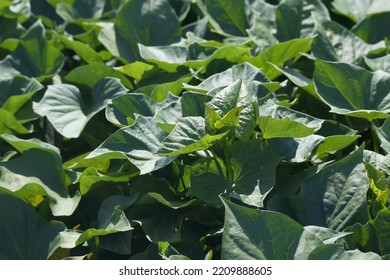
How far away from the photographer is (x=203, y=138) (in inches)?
63.6

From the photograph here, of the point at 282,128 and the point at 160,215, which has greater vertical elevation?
the point at 282,128

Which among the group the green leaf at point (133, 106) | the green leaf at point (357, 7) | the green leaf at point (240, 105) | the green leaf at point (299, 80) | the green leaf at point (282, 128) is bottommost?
the green leaf at point (357, 7)

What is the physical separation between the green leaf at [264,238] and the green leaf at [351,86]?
52 cm

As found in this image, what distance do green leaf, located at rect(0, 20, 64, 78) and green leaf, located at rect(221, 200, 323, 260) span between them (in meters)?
1.07

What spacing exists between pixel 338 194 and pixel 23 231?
0.69 meters

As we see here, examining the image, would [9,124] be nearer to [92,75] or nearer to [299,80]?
[92,75]

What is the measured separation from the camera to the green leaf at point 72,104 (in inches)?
81.7

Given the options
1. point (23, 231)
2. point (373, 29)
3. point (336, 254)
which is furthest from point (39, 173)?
point (373, 29)

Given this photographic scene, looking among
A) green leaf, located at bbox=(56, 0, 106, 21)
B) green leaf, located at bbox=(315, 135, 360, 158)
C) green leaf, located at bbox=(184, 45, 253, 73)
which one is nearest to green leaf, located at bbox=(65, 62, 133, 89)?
green leaf, located at bbox=(184, 45, 253, 73)

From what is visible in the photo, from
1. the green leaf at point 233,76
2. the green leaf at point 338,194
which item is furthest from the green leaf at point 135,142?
the green leaf at point 338,194

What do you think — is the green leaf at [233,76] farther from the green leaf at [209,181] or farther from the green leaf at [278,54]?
the green leaf at [209,181]

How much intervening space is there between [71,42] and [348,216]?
1090mm

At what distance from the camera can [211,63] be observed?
7.07 feet

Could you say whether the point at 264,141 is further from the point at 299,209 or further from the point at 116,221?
the point at 116,221
